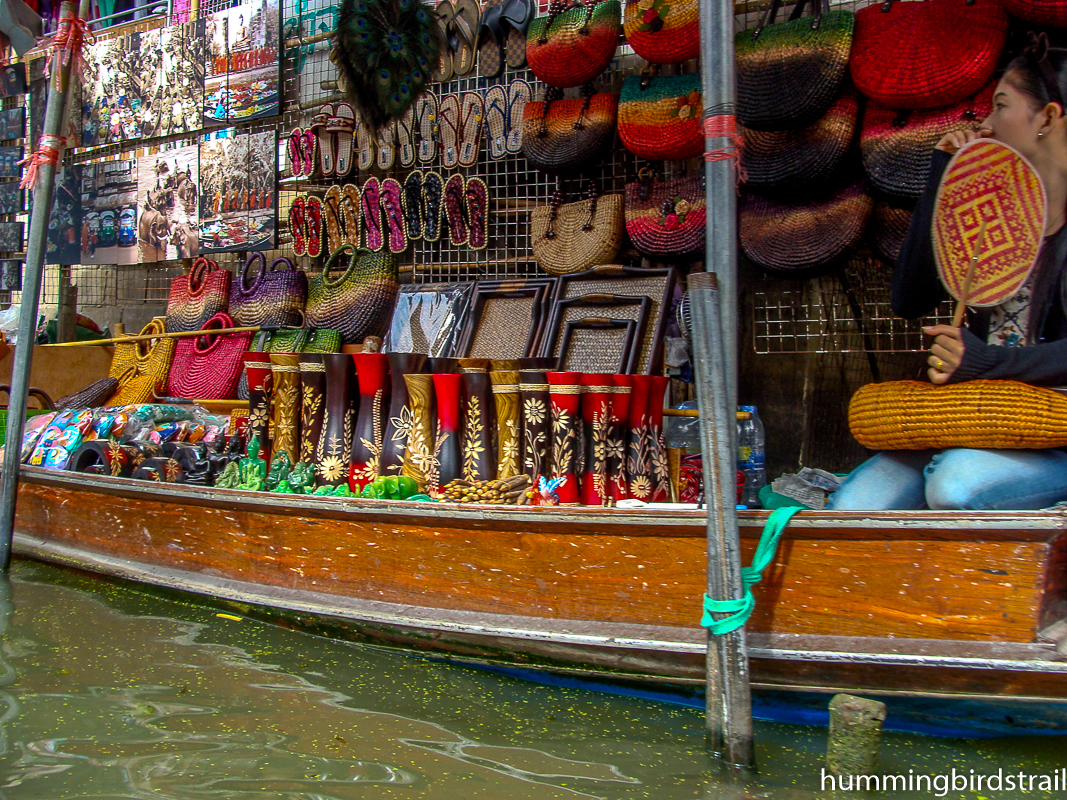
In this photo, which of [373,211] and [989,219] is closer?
[989,219]

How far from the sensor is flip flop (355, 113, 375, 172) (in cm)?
465

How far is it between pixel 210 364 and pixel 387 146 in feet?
5.15

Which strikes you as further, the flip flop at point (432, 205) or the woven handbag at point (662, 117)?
the flip flop at point (432, 205)

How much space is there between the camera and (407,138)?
14.9ft

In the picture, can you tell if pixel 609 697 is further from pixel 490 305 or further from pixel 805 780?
pixel 490 305

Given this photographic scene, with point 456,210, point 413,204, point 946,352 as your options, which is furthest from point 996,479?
point 413,204

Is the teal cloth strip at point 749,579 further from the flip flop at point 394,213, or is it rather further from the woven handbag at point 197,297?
the woven handbag at point 197,297

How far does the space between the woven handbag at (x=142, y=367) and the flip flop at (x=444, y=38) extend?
86.9 inches

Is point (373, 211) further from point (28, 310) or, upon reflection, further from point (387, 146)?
point (28, 310)

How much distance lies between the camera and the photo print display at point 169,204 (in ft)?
17.9

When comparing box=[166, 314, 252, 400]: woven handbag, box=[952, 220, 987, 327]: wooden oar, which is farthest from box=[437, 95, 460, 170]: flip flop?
box=[952, 220, 987, 327]: wooden oar

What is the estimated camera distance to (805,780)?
1.54 m

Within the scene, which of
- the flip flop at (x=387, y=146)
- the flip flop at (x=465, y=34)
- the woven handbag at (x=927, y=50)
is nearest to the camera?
the woven handbag at (x=927, y=50)

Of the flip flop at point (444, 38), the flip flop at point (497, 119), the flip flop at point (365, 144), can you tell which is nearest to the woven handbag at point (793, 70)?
the flip flop at point (497, 119)
